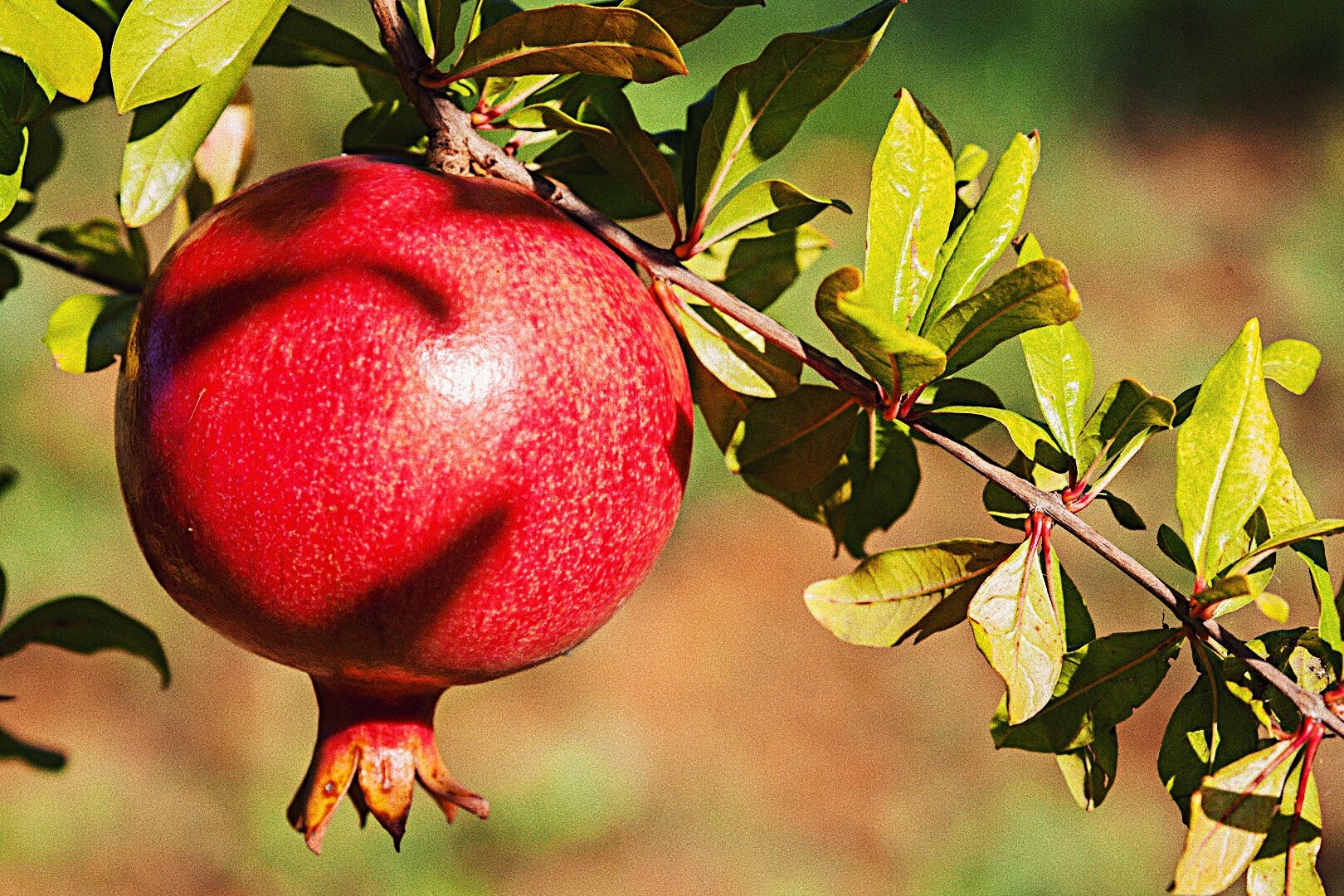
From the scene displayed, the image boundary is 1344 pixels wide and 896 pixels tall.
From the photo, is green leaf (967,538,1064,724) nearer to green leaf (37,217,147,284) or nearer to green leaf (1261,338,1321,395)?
green leaf (1261,338,1321,395)

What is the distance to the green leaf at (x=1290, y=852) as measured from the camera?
729mm

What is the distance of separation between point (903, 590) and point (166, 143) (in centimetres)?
50

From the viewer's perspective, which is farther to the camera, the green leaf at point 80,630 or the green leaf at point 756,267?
the green leaf at point 80,630

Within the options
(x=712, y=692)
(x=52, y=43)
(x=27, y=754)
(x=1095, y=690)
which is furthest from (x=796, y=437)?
(x=712, y=692)

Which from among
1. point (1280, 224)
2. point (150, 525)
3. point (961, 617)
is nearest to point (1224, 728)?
point (961, 617)

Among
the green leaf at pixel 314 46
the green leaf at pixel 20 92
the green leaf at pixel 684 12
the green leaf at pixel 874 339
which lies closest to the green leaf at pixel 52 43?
the green leaf at pixel 20 92

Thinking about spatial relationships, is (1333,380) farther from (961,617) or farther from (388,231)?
(388,231)

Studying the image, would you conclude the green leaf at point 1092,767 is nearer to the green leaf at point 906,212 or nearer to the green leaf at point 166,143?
the green leaf at point 906,212

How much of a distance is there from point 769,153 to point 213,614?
43 centimetres

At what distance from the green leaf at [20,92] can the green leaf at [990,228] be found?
509mm

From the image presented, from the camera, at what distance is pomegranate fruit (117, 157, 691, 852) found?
0.68 metres

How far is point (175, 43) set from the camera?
71cm

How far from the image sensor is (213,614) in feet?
2.50

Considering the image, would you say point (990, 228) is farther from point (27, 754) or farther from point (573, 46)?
point (27, 754)
